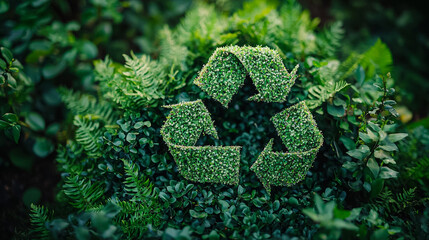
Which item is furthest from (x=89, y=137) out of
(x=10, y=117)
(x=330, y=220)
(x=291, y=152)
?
(x=330, y=220)

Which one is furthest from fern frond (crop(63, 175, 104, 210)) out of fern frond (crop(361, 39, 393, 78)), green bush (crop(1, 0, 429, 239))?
fern frond (crop(361, 39, 393, 78))

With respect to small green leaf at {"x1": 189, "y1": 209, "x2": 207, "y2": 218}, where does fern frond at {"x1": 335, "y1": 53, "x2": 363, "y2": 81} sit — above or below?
above

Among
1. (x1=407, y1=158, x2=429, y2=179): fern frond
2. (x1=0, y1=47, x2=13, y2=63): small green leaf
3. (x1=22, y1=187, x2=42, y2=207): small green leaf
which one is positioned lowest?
(x1=22, y1=187, x2=42, y2=207): small green leaf

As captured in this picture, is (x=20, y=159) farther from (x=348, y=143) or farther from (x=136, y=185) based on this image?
(x=348, y=143)

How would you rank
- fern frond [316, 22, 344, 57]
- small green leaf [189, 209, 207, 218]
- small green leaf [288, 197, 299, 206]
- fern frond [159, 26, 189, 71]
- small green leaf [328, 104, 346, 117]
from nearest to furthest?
small green leaf [189, 209, 207, 218] → small green leaf [288, 197, 299, 206] → small green leaf [328, 104, 346, 117] → fern frond [159, 26, 189, 71] → fern frond [316, 22, 344, 57]

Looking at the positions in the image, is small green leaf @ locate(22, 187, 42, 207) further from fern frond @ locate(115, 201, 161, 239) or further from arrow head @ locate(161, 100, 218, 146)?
arrow head @ locate(161, 100, 218, 146)

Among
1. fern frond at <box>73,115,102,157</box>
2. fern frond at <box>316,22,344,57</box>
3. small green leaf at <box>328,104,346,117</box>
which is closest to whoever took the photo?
small green leaf at <box>328,104,346,117</box>

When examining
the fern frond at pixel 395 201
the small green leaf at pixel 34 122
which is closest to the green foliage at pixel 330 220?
the fern frond at pixel 395 201
